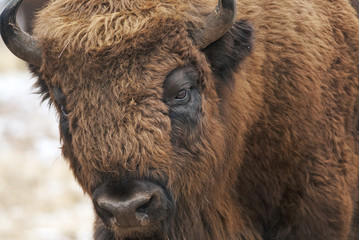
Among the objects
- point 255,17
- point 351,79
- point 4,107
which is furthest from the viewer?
point 4,107

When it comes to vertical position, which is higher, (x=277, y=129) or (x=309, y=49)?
(x=309, y=49)

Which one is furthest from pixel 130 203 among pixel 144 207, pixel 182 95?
pixel 182 95

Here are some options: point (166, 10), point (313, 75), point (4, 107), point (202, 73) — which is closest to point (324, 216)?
point (313, 75)

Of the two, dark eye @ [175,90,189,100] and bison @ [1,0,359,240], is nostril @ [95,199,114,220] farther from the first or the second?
dark eye @ [175,90,189,100]

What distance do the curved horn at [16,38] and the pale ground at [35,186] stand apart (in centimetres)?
354

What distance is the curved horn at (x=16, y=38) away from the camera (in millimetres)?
4078

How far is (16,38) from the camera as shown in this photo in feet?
13.6

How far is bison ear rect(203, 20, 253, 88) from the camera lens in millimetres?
4188

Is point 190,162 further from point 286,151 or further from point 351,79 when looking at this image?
point 351,79

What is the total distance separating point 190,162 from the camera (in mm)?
4098

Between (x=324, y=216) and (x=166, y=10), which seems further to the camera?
(x=324, y=216)

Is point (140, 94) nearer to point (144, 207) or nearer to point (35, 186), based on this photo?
point (144, 207)

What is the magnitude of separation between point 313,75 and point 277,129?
50 cm

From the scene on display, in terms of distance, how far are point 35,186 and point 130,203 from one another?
23.6 ft
